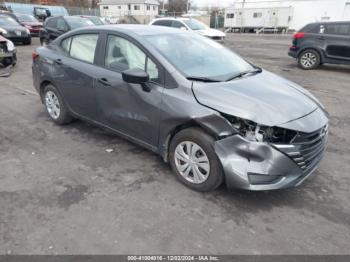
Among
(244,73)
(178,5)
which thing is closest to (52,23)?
(244,73)

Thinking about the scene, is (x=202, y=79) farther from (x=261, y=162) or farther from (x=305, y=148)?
(x=305, y=148)

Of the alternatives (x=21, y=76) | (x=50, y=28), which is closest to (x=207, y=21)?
(x=50, y=28)

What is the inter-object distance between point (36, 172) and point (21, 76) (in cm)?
634

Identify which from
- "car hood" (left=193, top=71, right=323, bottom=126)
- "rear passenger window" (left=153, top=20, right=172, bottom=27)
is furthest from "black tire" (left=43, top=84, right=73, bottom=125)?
"rear passenger window" (left=153, top=20, right=172, bottom=27)

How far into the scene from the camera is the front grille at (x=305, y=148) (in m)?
2.79

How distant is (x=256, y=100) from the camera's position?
2.95 metres

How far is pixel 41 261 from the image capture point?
7.59 feet

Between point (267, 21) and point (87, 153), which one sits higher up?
point (267, 21)

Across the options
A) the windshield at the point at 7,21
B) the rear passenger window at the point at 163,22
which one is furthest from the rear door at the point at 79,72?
the windshield at the point at 7,21

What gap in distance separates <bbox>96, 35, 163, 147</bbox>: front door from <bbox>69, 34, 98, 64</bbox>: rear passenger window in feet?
0.97

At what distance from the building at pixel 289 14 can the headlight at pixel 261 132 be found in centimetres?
3454

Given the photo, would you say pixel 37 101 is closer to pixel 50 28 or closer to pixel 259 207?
pixel 259 207

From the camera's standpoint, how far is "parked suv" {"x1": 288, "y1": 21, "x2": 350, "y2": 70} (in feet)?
32.0

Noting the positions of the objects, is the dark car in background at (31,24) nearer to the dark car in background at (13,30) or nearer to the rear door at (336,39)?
the dark car in background at (13,30)
